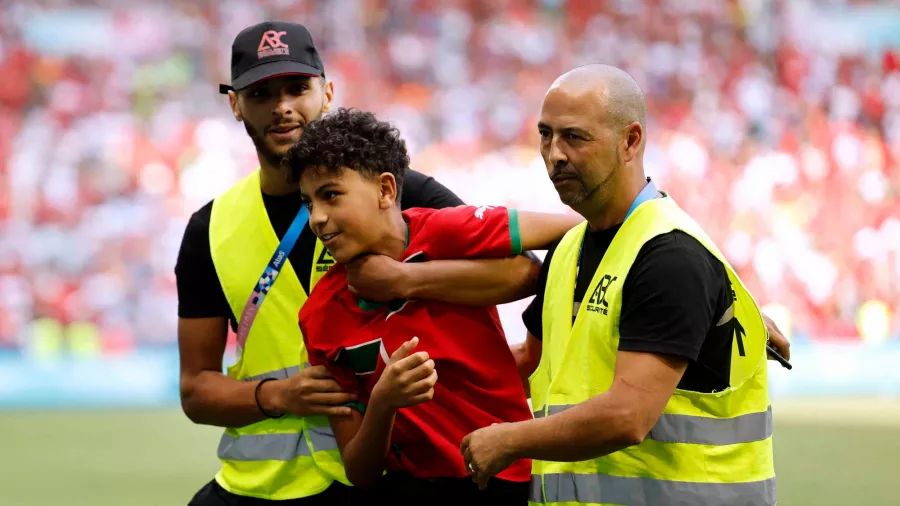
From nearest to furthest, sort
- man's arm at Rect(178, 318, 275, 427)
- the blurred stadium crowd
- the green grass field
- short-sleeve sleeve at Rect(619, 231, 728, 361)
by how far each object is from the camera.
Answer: short-sleeve sleeve at Rect(619, 231, 728, 361) < man's arm at Rect(178, 318, 275, 427) < the green grass field < the blurred stadium crowd

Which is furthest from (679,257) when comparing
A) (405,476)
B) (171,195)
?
(171,195)

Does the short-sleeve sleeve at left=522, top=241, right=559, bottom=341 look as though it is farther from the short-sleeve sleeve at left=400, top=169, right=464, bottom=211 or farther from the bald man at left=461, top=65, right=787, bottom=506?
the short-sleeve sleeve at left=400, top=169, right=464, bottom=211

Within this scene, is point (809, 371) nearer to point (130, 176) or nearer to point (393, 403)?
point (130, 176)

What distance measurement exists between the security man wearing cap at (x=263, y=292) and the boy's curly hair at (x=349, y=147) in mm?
320

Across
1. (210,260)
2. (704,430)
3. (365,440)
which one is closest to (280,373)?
(210,260)

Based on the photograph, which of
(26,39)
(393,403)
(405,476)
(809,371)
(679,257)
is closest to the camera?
(679,257)

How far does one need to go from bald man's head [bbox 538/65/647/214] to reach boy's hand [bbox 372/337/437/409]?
0.48 m

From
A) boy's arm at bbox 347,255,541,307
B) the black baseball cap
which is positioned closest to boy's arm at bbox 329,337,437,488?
boy's arm at bbox 347,255,541,307

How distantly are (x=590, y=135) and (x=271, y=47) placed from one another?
1.18m

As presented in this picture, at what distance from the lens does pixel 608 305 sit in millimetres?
2330

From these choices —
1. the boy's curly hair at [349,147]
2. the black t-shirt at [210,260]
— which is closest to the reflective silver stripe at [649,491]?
the boy's curly hair at [349,147]

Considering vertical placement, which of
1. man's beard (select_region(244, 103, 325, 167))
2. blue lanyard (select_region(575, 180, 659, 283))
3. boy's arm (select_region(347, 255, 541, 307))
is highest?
man's beard (select_region(244, 103, 325, 167))

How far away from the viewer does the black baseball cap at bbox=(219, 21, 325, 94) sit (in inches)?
125

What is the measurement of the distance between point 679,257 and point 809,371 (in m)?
8.75
